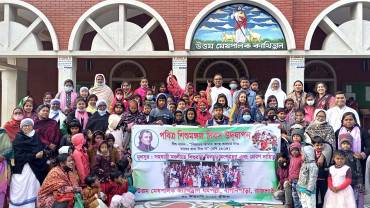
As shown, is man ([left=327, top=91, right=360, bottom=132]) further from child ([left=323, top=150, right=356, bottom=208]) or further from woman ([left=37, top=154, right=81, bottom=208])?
woman ([left=37, top=154, right=81, bottom=208])

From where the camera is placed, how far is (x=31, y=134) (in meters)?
6.66

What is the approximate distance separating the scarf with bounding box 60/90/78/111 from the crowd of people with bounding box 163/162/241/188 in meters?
2.63

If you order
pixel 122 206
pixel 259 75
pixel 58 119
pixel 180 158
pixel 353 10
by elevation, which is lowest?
pixel 122 206

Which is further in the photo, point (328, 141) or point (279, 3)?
point (279, 3)

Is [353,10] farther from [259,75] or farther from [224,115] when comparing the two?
[224,115]

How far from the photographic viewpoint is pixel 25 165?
21.9 feet

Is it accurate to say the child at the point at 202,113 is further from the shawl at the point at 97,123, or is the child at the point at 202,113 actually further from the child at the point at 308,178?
the child at the point at 308,178

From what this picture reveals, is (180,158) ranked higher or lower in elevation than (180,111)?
lower

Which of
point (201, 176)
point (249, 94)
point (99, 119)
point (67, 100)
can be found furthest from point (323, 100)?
point (67, 100)

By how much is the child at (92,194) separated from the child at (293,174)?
2671 millimetres

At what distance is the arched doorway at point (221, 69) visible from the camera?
53.1 feet

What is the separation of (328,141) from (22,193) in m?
4.51

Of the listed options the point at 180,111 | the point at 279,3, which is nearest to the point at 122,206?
the point at 180,111

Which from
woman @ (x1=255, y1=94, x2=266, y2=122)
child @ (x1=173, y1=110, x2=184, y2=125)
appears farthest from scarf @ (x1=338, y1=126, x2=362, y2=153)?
child @ (x1=173, y1=110, x2=184, y2=125)
